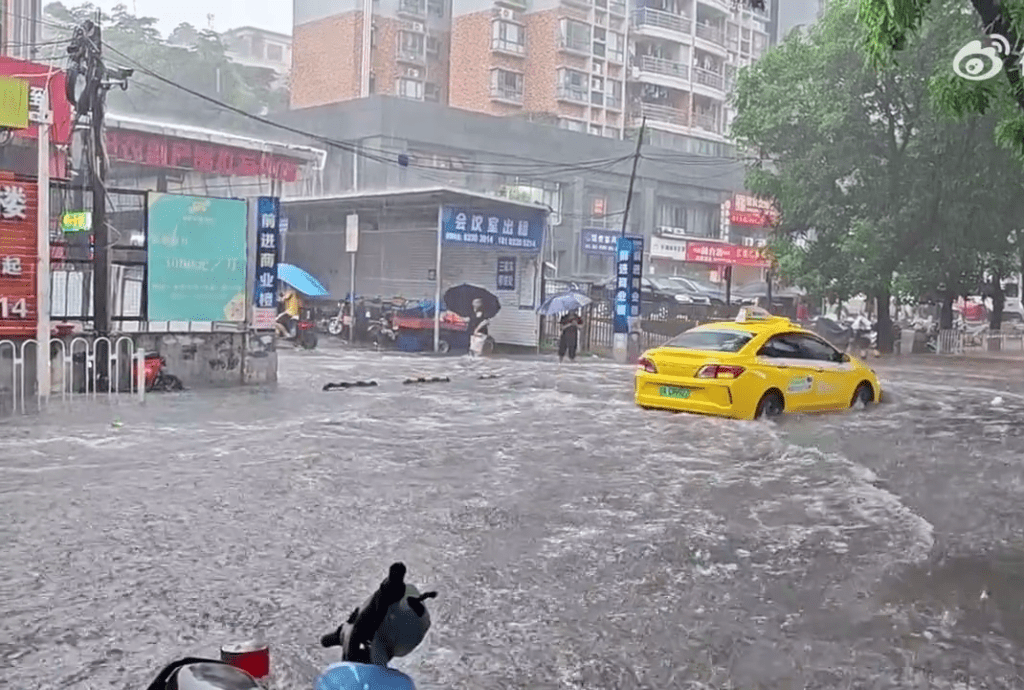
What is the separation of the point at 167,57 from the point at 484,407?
40410 millimetres

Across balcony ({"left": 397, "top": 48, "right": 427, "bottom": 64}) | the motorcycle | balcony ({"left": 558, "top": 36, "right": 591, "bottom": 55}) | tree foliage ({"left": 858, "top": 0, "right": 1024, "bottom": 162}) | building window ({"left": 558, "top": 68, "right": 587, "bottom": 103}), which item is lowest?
the motorcycle

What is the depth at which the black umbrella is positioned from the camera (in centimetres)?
2959

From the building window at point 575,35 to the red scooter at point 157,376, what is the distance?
1391 inches

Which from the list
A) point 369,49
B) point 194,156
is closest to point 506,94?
point 369,49

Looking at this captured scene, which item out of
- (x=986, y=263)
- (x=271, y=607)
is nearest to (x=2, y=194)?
(x=271, y=607)

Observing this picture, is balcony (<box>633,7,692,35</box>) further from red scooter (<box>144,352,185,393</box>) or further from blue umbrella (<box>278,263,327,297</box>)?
red scooter (<box>144,352,185,393</box>)

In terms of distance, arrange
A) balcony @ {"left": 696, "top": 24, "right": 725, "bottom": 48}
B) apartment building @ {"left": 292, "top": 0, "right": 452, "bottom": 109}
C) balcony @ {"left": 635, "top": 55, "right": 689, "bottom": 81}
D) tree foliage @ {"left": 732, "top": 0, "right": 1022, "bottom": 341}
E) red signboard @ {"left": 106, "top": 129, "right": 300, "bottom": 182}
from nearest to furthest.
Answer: red signboard @ {"left": 106, "top": 129, "right": 300, "bottom": 182} < tree foliage @ {"left": 732, "top": 0, "right": 1022, "bottom": 341} < apartment building @ {"left": 292, "top": 0, "right": 452, "bottom": 109} < balcony @ {"left": 635, "top": 55, "right": 689, "bottom": 81} < balcony @ {"left": 696, "top": 24, "right": 725, "bottom": 48}

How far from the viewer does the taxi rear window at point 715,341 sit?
1372cm

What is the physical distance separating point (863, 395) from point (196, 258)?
996 centimetres

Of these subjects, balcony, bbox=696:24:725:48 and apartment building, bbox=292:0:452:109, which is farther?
balcony, bbox=696:24:725:48

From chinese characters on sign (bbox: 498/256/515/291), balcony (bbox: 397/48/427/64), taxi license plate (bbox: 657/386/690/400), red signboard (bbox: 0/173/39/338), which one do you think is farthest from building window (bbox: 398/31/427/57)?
taxi license plate (bbox: 657/386/690/400)

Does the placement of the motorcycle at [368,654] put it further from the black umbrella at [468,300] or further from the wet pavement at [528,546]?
the black umbrella at [468,300]

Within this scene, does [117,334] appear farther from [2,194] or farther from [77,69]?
[77,69]

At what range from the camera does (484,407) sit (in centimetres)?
1502
